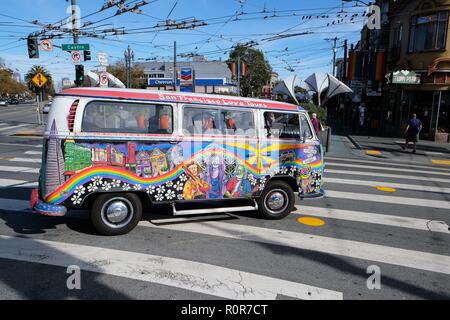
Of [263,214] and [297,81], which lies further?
[297,81]

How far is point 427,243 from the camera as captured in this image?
5730 millimetres

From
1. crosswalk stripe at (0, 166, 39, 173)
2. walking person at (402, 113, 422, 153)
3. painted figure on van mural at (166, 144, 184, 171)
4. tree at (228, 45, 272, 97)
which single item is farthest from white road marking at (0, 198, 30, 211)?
tree at (228, 45, 272, 97)

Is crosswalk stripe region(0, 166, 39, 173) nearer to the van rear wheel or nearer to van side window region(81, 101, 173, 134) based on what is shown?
the van rear wheel

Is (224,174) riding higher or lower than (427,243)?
higher

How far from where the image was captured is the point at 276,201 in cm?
671

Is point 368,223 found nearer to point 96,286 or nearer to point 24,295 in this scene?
point 96,286

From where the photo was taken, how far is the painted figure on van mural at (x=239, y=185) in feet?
20.5

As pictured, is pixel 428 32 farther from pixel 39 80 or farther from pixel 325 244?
pixel 39 80

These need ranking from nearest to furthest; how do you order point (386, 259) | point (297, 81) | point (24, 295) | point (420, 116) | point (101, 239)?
point (24, 295)
point (386, 259)
point (101, 239)
point (420, 116)
point (297, 81)

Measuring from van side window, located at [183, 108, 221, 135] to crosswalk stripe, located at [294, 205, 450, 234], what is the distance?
8.70 ft

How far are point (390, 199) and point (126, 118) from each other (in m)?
6.48

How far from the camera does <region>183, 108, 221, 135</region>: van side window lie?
19.2 feet

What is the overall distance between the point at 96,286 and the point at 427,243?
5.14 m

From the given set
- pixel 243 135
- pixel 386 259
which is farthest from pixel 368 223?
pixel 243 135
